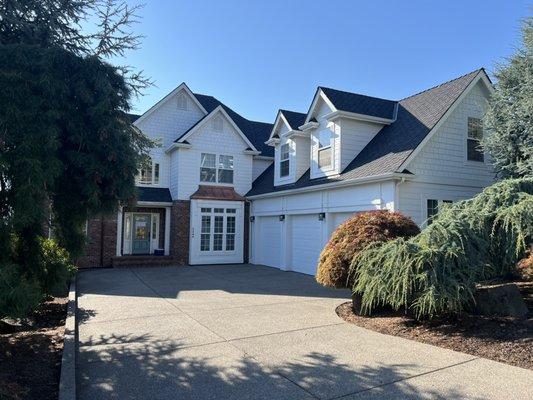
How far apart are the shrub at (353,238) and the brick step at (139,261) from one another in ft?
39.8

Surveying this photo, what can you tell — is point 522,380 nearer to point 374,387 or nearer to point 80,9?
point 374,387

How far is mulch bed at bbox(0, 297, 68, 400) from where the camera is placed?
4.58 metres

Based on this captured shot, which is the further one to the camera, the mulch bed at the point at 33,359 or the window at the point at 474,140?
the window at the point at 474,140

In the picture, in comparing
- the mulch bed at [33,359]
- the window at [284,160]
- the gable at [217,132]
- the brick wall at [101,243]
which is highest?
the gable at [217,132]

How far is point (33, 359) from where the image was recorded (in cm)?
582

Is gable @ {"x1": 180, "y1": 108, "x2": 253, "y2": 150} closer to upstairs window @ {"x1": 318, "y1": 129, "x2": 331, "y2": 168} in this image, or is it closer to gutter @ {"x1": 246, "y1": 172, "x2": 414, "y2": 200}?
gutter @ {"x1": 246, "y1": 172, "x2": 414, "y2": 200}

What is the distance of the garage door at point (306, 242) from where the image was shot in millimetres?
15891

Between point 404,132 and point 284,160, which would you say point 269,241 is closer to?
point 284,160

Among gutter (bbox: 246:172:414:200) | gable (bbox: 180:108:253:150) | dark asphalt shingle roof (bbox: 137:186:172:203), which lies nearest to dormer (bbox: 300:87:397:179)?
gutter (bbox: 246:172:414:200)

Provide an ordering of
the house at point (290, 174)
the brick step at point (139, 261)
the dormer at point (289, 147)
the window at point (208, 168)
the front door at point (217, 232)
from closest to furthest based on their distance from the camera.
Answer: the house at point (290, 174), the dormer at point (289, 147), the brick step at point (139, 261), the front door at point (217, 232), the window at point (208, 168)

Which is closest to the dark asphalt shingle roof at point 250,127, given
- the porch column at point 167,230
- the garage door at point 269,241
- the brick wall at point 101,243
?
the garage door at point 269,241

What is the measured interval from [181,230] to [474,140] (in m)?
13.1

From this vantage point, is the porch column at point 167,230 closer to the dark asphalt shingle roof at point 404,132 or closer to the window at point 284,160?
the window at point 284,160

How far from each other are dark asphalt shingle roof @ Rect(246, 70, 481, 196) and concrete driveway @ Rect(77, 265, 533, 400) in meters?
5.15
